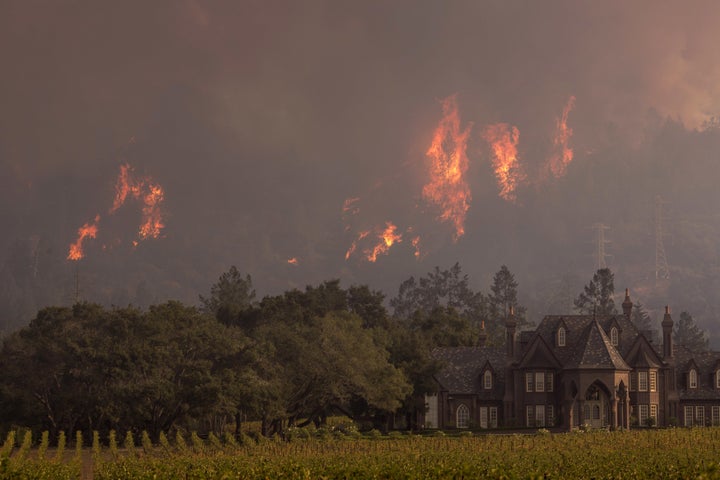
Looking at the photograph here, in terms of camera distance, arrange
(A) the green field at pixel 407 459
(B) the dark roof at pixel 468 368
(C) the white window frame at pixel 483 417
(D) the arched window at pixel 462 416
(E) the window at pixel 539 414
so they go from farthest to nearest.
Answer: (B) the dark roof at pixel 468 368 → (D) the arched window at pixel 462 416 → (C) the white window frame at pixel 483 417 → (E) the window at pixel 539 414 → (A) the green field at pixel 407 459

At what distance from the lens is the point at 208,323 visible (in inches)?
3809

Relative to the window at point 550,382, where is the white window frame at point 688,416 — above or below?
below

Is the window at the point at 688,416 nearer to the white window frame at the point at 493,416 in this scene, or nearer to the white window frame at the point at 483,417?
the white window frame at the point at 493,416

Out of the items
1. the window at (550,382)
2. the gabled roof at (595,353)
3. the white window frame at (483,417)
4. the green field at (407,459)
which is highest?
the gabled roof at (595,353)

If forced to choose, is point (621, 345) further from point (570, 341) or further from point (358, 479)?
point (358, 479)

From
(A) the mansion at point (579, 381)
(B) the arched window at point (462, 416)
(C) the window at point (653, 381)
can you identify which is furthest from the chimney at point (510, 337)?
(C) the window at point (653, 381)

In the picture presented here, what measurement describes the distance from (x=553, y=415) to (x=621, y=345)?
33.6 feet

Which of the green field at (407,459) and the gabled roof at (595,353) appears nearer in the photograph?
the green field at (407,459)

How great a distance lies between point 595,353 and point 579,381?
3299mm

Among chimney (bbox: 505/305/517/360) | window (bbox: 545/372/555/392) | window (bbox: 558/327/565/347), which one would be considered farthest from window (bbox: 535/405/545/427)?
window (bbox: 558/327/565/347)

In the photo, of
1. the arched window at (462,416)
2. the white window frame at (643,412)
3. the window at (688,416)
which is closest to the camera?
the white window frame at (643,412)

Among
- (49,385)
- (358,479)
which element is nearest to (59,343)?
(49,385)

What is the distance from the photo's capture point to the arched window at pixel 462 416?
11250 cm

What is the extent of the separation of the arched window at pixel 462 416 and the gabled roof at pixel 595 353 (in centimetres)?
1182
